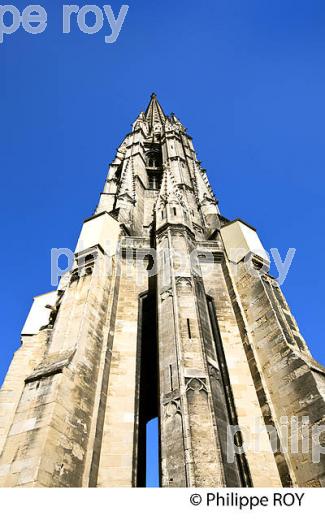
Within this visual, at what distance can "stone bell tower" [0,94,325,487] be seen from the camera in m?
7.32

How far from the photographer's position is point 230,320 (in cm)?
1184

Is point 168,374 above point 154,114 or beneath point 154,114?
beneath

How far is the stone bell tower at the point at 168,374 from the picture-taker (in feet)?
24.0

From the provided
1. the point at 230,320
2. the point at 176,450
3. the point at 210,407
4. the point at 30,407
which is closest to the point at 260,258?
the point at 230,320

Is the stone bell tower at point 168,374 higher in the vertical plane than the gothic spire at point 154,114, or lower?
lower

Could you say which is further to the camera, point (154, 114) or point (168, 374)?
point (154, 114)

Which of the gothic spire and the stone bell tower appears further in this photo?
the gothic spire

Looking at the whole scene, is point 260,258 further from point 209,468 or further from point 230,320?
point 209,468

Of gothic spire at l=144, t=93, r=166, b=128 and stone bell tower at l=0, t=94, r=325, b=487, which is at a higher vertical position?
gothic spire at l=144, t=93, r=166, b=128

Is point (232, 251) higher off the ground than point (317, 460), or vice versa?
point (232, 251)

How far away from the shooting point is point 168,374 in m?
8.80

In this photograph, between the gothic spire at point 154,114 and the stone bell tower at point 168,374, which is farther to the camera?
the gothic spire at point 154,114
